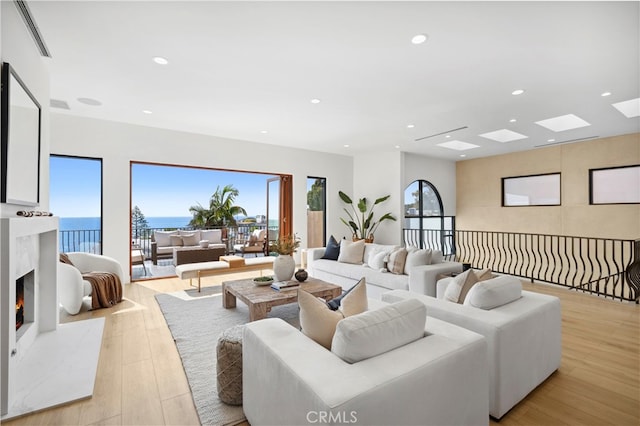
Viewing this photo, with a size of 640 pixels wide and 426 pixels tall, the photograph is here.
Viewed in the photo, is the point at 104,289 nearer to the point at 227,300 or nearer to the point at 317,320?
the point at 227,300

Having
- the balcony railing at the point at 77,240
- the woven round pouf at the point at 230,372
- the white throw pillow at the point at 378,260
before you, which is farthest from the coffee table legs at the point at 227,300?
the balcony railing at the point at 77,240

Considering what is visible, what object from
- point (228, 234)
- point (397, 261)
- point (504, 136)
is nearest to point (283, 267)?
point (397, 261)

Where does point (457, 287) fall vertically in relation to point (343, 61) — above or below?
below

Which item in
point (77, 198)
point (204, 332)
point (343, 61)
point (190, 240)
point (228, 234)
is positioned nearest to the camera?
point (343, 61)

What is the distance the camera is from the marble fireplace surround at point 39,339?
1.89 meters

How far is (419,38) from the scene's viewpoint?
259 cm

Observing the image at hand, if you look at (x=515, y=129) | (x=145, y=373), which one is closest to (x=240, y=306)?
(x=145, y=373)

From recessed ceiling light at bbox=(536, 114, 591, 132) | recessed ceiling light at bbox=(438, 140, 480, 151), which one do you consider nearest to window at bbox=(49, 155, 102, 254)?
recessed ceiling light at bbox=(438, 140, 480, 151)

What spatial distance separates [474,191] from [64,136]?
9.52m

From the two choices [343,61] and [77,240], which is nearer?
[343,61]

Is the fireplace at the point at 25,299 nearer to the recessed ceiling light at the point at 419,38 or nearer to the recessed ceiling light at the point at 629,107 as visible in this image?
the recessed ceiling light at the point at 419,38

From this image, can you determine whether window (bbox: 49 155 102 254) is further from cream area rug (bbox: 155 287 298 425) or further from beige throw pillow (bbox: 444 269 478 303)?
beige throw pillow (bbox: 444 269 478 303)

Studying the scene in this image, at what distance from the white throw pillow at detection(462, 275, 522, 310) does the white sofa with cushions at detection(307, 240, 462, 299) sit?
149 cm

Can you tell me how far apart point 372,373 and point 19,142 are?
3189mm
